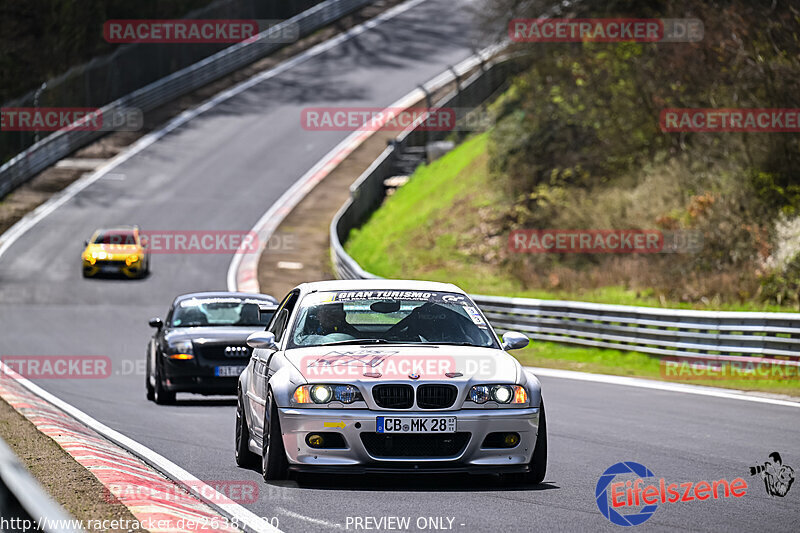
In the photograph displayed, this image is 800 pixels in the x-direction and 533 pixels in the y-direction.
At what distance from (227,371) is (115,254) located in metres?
20.8

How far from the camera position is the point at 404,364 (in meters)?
8.92

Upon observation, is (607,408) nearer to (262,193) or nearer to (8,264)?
(8,264)

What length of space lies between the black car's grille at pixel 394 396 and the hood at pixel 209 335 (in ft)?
25.5

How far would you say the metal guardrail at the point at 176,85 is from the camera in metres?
46.3

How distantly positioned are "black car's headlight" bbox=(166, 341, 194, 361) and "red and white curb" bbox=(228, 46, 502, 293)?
1785cm

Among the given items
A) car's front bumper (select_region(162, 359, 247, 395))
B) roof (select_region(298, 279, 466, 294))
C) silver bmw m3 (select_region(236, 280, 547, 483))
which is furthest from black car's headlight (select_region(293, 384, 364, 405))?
car's front bumper (select_region(162, 359, 247, 395))

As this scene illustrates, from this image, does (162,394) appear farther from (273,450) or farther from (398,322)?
(273,450)

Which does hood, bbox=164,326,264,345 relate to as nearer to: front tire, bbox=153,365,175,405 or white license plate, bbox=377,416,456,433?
front tire, bbox=153,365,175,405

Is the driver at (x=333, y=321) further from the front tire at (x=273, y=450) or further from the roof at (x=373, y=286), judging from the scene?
the front tire at (x=273, y=450)

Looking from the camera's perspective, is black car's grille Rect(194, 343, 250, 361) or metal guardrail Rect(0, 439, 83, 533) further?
black car's grille Rect(194, 343, 250, 361)

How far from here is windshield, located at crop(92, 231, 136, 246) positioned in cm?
3628

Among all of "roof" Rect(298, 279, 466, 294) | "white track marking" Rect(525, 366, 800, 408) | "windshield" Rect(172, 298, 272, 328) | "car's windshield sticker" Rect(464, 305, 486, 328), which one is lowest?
"white track marking" Rect(525, 366, 800, 408)

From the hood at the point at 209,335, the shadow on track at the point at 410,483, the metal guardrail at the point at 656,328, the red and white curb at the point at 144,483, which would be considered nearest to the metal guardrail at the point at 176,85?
the metal guardrail at the point at 656,328

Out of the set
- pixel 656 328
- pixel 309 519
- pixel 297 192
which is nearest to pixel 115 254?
pixel 297 192
